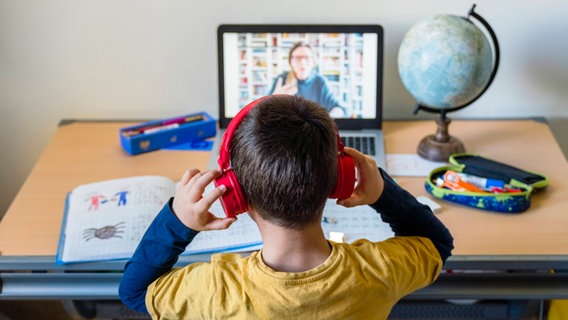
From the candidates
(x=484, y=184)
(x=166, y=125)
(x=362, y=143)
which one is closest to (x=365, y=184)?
(x=484, y=184)

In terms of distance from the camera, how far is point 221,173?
2.76 feet

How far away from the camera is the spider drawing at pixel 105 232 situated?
4.15 ft

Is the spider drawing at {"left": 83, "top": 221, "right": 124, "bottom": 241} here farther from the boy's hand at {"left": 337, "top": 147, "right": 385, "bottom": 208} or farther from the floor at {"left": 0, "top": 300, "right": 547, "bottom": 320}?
the floor at {"left": 0, "top": 300, "right": 547, "bottom": 320}

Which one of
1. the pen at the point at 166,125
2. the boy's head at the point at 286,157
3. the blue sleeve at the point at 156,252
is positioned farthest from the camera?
the pen at the point at 166,125

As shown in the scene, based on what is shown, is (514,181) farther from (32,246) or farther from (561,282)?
(32,246)

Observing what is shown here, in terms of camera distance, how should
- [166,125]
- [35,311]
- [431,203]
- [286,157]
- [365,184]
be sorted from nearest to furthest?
1. [286,157]
2. [365,184]
3. [431,203]
4. [166,125]
5. [35,311]

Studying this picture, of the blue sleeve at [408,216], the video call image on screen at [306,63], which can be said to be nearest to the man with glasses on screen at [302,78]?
the video call image on screen at [306,63]

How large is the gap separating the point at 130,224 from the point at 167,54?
63cm

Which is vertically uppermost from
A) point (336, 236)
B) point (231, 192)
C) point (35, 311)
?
point (231, 192)

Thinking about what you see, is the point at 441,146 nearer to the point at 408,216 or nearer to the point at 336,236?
the point at 336,236

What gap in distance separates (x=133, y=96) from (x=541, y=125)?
110 cm

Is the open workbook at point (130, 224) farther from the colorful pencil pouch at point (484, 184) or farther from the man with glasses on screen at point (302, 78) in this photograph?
the man with glasses on screen at point (302, 78)

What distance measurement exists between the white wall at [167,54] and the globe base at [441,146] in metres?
0.25

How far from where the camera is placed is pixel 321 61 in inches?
64.6
